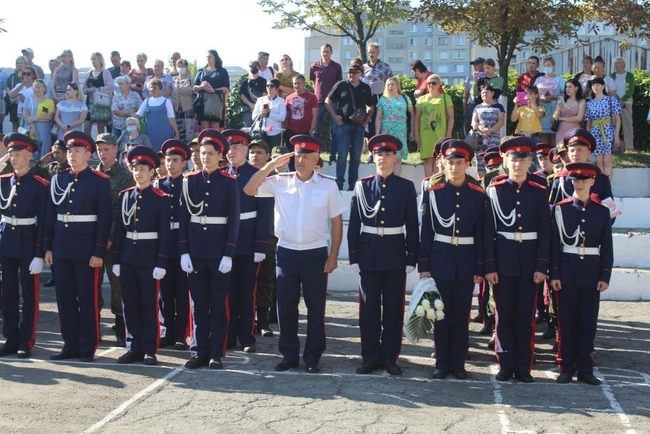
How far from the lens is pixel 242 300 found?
→ 32.3 ft

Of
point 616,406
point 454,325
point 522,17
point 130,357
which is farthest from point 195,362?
point 522,17

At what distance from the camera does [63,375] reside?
8.57m

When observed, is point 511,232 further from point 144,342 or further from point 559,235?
point 144,342

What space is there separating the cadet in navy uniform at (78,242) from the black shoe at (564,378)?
4252 mm

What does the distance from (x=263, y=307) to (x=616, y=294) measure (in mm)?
5100

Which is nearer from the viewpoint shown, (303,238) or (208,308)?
(303,238)

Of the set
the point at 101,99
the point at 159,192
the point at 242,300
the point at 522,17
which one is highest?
the point at 522,17

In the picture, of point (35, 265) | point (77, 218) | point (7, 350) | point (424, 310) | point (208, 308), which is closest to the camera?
point (424, 310)

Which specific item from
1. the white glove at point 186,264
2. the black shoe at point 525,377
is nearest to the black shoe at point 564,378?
the black shoe at point 525,377

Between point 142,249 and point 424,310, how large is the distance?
8.77 ft

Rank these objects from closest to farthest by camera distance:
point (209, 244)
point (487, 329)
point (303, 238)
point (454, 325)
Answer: point (454, 325) → point (303, 238) → point (209, 244) → point (487, 329)

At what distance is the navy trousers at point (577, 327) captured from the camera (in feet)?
27.7

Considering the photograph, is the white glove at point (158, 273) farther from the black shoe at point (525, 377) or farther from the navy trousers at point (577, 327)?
the navy trousers at point (577, 327)

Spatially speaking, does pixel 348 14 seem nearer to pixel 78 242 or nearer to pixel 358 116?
pixel 358 116
